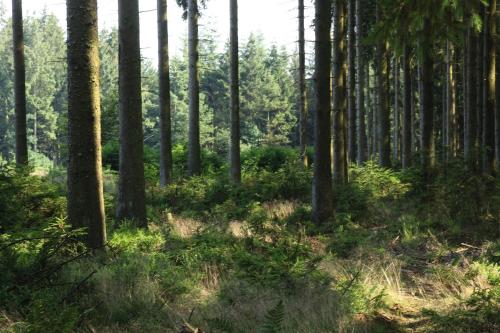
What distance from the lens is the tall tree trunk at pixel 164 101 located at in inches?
647

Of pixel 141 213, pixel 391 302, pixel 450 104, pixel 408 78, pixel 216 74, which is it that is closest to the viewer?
pixel 391 302

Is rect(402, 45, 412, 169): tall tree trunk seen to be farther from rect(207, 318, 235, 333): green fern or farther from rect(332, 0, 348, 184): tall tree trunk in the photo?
rect(207, 318, 235, 333): green fern

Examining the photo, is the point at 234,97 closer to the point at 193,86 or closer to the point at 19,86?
the point at 193,86

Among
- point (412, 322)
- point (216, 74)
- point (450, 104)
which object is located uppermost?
point (216, 74)

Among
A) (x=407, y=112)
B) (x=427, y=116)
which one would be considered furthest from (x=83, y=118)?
(x=407, y=112)

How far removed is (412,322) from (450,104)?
68.8ft

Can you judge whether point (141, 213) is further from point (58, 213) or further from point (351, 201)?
point (351, 201)

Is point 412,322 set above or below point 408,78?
below

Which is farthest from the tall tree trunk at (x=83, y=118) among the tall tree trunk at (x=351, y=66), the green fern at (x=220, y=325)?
the tall tree trunk at (x=351, y=66)

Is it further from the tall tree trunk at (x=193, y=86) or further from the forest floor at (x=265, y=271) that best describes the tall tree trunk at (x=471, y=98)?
the tall tree trunk at (x=193, y=86)

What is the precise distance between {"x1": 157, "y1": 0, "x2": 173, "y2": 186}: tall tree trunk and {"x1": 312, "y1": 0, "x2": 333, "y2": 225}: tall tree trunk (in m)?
6.91

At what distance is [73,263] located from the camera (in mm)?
6113

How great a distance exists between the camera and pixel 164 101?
53.6 feet

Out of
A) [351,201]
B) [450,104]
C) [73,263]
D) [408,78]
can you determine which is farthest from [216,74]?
[73,263]
